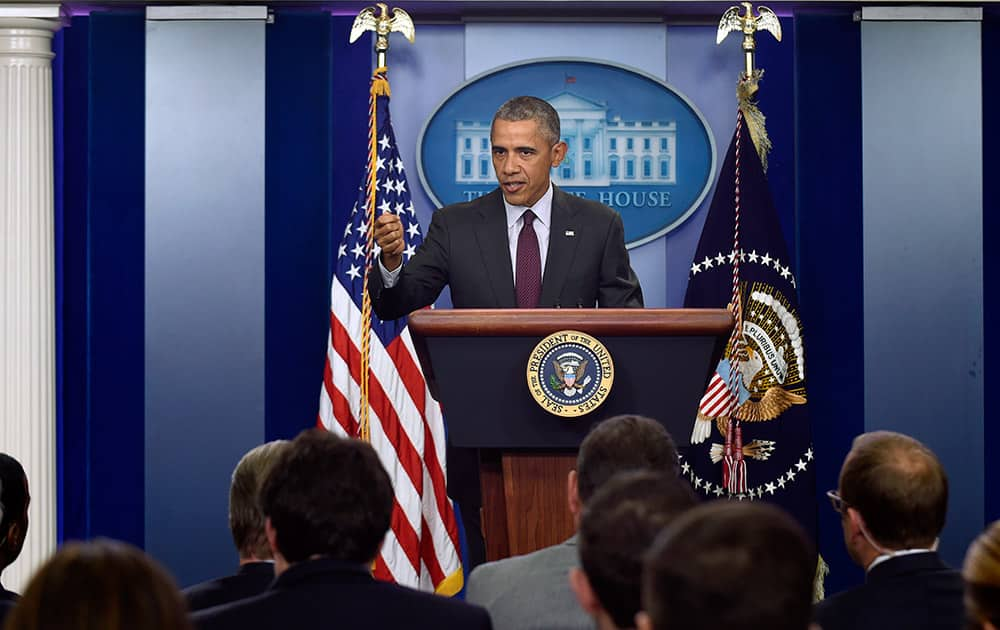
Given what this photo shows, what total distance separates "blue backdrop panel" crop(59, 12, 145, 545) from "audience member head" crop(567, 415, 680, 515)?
12.7 feet

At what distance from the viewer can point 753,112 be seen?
571cm

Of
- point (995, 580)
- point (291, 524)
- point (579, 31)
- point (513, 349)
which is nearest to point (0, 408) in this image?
point (579, 31)

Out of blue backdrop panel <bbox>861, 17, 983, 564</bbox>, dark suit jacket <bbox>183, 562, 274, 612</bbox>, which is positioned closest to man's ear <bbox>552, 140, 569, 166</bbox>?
dark suit jacket <bbox>183, 562, 274, 612</bbox>

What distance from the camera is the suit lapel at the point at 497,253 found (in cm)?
399

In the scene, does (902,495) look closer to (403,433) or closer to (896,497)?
(896,497)

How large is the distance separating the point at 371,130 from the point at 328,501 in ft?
11.1

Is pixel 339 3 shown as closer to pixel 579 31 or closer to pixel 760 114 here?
pixel 579 31

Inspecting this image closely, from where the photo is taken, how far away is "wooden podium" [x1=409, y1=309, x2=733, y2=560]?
3.18 m

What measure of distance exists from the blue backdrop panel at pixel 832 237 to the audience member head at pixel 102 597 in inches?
195

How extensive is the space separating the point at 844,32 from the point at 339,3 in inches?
85.2

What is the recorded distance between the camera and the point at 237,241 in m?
5.82

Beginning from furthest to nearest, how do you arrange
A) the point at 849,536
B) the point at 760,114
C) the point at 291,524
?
1. the point at 760,114
2. the point at 849,536
3. the point at 291,524

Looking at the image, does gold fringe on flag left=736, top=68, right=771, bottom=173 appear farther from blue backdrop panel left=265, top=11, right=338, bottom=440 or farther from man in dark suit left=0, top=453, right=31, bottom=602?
man in dark suit left=0, top=453, right=31, bottom=602

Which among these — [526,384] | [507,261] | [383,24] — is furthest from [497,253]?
[383,24]
